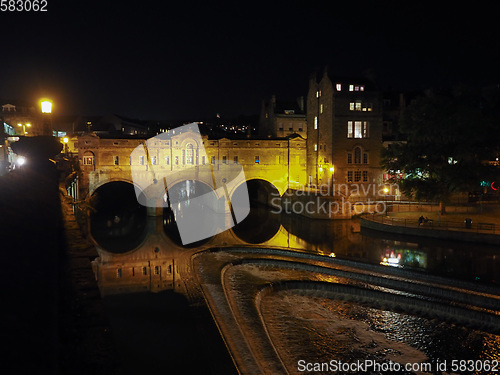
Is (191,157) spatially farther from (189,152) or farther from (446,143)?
(446,143)

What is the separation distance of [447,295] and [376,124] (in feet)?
99.6

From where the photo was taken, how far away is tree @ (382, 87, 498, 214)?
99.6ft

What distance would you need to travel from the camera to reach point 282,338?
553 inches

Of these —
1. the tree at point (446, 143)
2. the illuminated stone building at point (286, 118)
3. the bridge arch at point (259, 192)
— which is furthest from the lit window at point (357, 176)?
the illuminated stone building at point (286, 118)

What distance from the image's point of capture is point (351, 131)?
44.4 meters

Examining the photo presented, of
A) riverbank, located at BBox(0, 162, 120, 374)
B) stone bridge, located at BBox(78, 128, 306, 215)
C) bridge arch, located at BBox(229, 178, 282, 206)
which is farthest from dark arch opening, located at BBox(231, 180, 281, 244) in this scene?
riverbank, located at BBox(0, 162, 120, 374)

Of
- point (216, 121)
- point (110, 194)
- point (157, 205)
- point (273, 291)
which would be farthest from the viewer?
point (216, 121)

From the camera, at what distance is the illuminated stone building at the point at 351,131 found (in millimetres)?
43781

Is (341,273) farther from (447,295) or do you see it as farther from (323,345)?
(323,345)

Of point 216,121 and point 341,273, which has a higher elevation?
point 216,121

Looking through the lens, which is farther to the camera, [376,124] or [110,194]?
[110,194]

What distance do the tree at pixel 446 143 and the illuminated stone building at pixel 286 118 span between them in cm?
2103

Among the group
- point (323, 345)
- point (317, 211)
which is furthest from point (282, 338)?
point (317, 211)

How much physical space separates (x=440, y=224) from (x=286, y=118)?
93.5 ft
